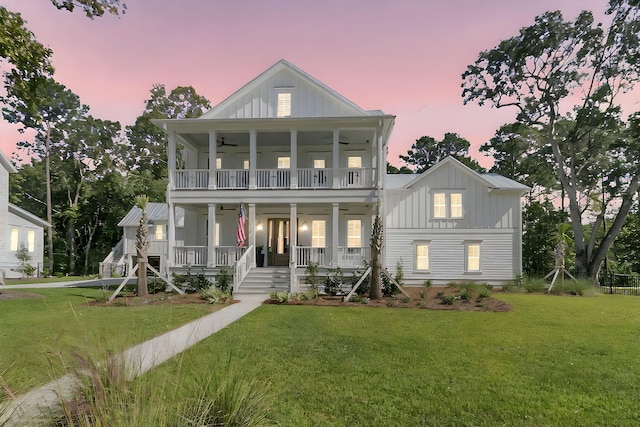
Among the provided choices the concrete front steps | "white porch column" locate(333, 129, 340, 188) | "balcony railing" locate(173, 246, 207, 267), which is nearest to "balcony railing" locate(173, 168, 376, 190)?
"white porch column" locate(333, 129, 340, 188)

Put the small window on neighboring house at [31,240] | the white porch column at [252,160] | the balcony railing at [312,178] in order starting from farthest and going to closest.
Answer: the small window on neighboring house at [31,240], the balcony railing at [312,178], the white porch column at [252,160]

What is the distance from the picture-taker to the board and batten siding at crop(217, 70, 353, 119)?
17656mm

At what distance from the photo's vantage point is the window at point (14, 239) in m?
24.7

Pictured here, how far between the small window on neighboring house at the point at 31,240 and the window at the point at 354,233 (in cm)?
2417

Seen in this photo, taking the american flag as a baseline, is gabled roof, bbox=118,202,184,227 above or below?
above

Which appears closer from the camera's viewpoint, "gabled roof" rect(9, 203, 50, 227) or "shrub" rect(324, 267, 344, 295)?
"shrub" rect(324, 267, 344, 295)

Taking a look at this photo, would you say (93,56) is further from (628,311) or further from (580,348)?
(628,311)

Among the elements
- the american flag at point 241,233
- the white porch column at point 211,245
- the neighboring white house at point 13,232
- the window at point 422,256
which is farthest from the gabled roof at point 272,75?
the neighboring white house at point 13,232

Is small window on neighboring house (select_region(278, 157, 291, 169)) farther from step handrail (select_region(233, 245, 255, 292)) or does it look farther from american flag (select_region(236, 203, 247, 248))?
step handrail (select_region(233, 245, 255, 292))

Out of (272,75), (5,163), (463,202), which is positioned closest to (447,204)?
(463,202)

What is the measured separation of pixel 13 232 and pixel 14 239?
50cm

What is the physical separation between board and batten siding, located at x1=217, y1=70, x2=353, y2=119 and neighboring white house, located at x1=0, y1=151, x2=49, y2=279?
14464mm

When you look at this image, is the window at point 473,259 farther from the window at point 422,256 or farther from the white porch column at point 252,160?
the white porch column at point 252,160

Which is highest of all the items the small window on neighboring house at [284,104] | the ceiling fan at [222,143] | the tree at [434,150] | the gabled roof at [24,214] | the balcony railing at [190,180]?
the tree at [434,150]
